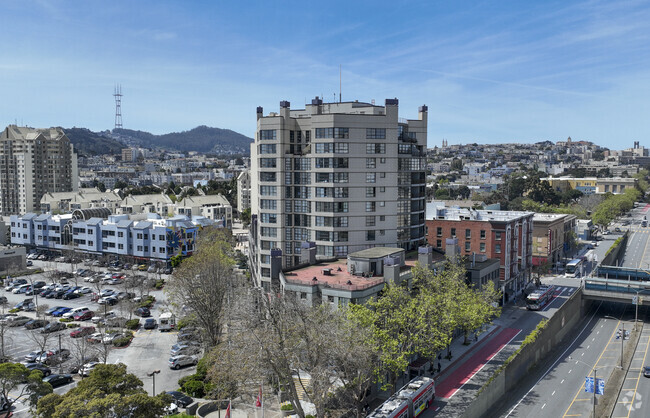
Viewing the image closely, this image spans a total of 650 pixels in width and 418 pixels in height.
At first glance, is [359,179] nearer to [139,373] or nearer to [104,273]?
[139,373]

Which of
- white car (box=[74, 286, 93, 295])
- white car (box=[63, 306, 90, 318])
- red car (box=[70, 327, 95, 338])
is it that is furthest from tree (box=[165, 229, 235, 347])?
white car (box=[74, 286, 93, 295])

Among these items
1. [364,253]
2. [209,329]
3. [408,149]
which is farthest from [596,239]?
[209,329]

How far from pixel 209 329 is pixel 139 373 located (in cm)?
875

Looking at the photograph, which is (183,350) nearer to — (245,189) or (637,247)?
(245,189)

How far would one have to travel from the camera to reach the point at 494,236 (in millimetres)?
87438

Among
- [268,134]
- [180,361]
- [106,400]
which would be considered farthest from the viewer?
[268,134]

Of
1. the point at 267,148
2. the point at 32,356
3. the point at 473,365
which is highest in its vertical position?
the point at 267,148

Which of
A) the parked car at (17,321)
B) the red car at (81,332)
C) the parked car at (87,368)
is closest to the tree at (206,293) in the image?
the parked car at (87,368)

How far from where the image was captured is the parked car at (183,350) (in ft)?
206

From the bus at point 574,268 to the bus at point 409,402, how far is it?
7356 centimetres

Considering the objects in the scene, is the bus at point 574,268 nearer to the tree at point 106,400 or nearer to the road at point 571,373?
the road at point 571,373

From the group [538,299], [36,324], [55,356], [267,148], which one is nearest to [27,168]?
[36,324]

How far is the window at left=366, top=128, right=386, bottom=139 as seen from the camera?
228ft

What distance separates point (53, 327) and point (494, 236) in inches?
2679
